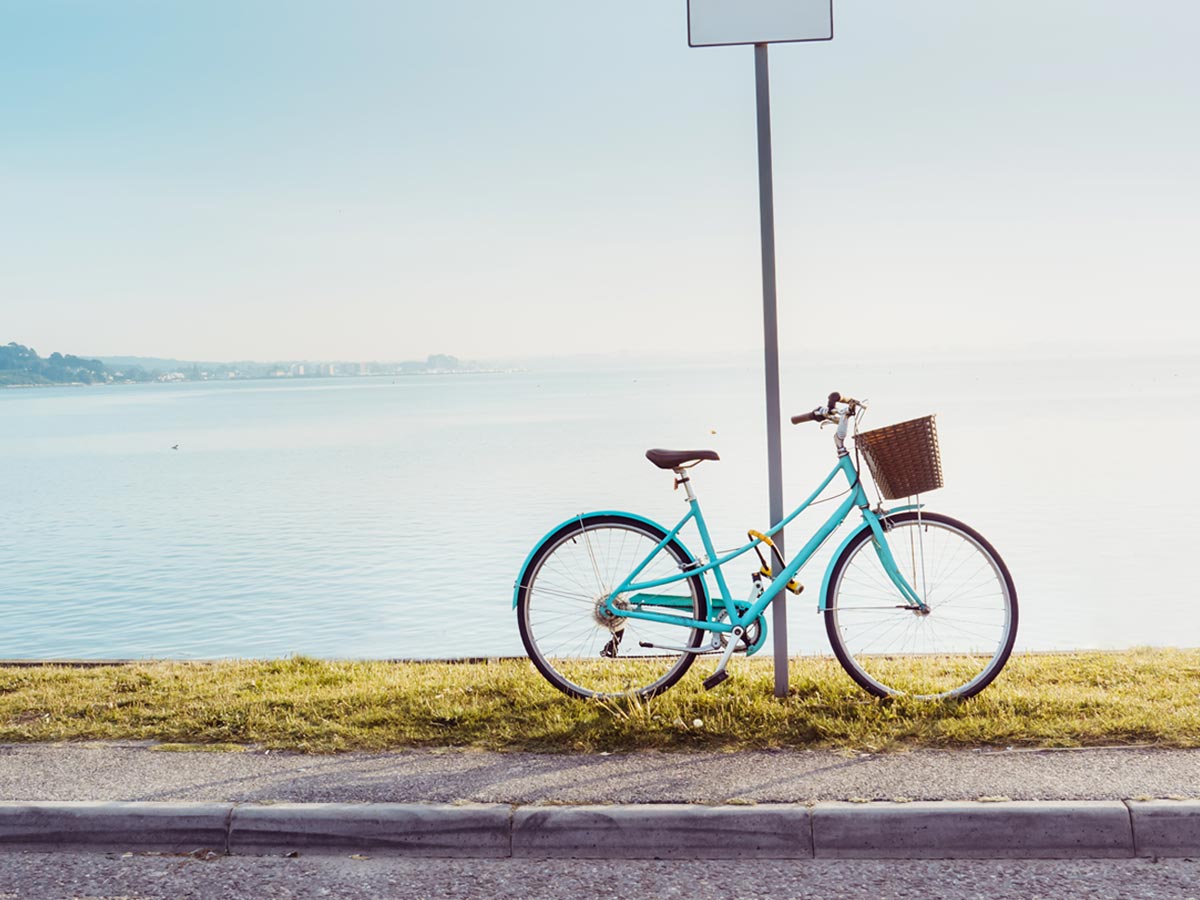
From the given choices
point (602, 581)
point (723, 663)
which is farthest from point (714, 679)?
point (602, 581)

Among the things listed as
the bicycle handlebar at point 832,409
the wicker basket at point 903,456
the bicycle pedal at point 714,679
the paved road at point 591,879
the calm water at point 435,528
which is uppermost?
the bicycle handlebar at point 832,409

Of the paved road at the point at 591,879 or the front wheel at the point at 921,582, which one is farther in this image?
the front wheel at the point at 921,582

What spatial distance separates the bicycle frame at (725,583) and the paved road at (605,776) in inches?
33.7

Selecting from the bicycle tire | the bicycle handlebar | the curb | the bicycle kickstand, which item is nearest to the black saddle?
the bicycle tire

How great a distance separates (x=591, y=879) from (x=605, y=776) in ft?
2.35

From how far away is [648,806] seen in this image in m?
4.46

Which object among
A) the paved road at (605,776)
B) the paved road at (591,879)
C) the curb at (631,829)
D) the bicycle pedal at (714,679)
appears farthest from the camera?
the bicycle pedal at (714,679)

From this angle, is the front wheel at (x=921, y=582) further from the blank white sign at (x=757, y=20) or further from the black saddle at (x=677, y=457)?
the blank white sign at (x=757, y=20)

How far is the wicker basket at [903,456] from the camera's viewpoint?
17.9 ft

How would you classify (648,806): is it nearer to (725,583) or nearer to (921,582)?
(725,583)

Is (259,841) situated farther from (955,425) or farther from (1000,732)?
(955,425)

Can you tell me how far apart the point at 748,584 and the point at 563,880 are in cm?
1026

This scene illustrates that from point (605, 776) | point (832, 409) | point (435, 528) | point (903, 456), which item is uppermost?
point (832, 409)

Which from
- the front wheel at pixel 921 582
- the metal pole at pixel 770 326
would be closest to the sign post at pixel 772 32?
the metal pole at pixel 770 326
